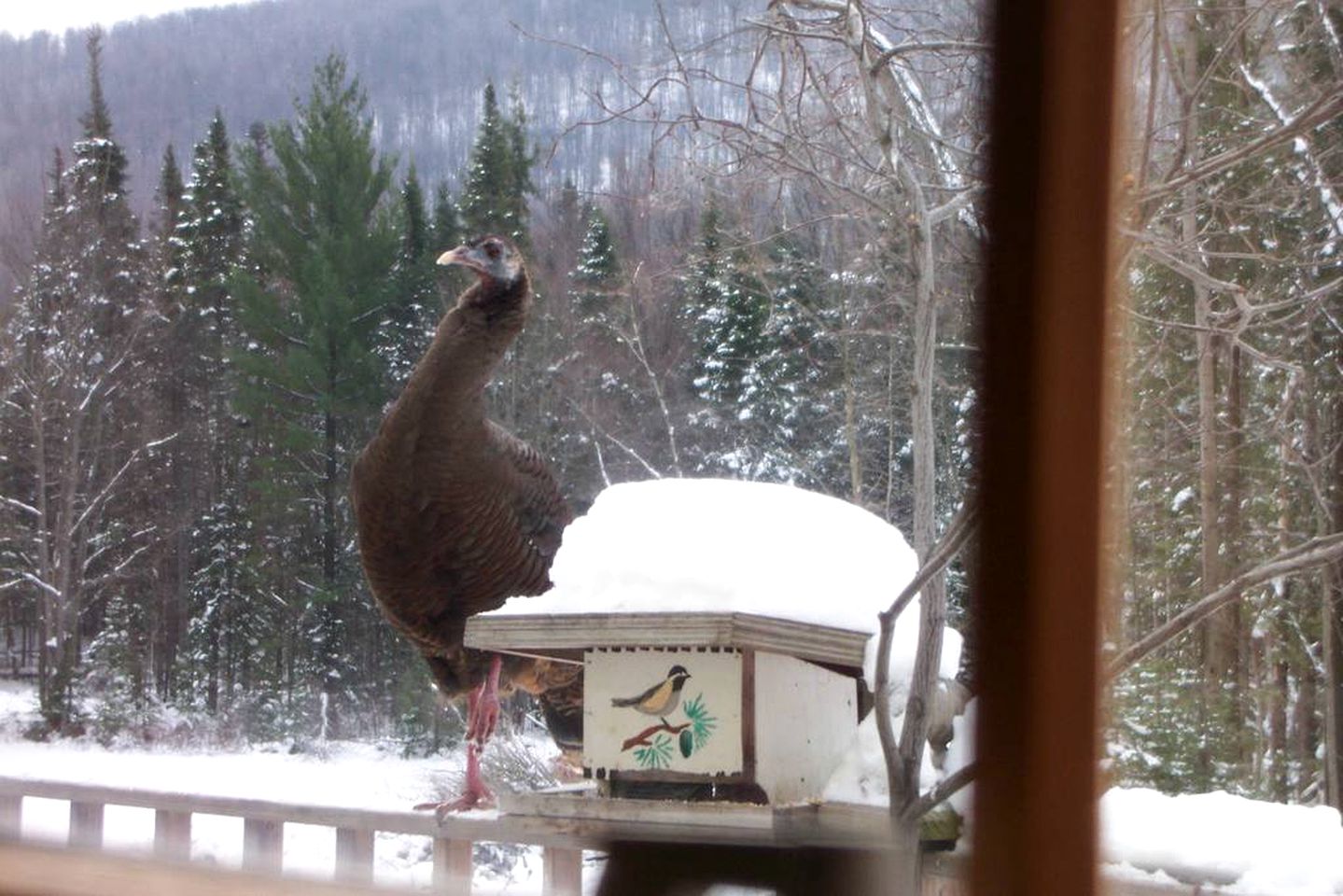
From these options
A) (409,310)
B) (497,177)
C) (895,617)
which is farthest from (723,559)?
(409,310)

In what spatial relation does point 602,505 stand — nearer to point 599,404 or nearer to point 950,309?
point 950,309

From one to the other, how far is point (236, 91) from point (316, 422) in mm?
2638

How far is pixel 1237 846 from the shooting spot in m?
1.62

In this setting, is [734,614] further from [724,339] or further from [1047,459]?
[724,339]

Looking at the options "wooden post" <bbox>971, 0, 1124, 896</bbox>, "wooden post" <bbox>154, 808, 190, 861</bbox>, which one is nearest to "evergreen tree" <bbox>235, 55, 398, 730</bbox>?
"wooden post" <bbox>154, 808, 190, 861</bbox>

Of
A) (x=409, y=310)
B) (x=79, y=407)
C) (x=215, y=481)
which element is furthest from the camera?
(x=215, y=481)

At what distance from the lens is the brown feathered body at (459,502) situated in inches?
110

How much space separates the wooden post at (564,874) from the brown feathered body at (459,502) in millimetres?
202

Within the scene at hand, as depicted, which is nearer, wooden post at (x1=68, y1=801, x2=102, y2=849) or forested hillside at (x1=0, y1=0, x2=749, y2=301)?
wooden post at (x1=68, y1=801, x2=102, y2=849)

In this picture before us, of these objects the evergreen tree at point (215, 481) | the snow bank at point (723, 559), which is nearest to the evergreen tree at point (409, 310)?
the evergreen tree at point (215, 481)

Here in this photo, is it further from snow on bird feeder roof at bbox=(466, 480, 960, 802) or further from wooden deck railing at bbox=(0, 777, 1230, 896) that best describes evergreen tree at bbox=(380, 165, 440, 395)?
snow on bird feeder roof at bbox=(466, 480, 960, 802)

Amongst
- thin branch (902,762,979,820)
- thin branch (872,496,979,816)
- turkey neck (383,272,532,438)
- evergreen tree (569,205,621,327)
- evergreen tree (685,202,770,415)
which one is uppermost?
evergreen tree (569,205,621,327)

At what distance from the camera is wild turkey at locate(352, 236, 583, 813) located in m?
2.78

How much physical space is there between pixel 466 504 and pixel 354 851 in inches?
26.4
